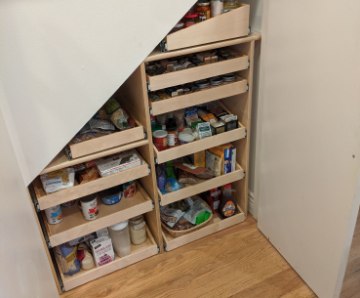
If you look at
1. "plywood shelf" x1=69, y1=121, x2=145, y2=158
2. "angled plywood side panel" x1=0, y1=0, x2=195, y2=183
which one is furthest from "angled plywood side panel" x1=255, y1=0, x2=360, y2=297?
"plywood shelf" x1=69, y1=121, x2=145, y2=158

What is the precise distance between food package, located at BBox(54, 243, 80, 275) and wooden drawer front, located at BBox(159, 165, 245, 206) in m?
0.43

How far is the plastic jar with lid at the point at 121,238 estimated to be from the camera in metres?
1.69

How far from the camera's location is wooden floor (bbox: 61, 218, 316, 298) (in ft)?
5.41

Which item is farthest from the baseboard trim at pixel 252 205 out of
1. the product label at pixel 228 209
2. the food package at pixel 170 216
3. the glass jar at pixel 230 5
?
the glass jar at pixel 230 5

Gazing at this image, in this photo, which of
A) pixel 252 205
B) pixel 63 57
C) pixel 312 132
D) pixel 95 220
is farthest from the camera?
pixel 252 205

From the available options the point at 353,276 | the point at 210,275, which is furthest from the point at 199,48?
the point at 353,276

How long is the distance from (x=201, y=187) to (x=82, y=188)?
548 mm

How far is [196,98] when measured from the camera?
1.54 meters

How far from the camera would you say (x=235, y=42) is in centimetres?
150

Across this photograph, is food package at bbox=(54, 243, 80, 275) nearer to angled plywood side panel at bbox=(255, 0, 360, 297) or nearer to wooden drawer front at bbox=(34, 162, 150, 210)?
wooden drawer front at bbox=(34, 162, 150, 210)

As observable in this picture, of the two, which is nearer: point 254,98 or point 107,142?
point 107,142

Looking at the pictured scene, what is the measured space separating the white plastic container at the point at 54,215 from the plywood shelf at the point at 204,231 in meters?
0.50

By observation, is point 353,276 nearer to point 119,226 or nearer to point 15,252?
point 119,226

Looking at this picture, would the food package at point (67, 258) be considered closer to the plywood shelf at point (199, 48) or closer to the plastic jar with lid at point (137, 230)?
the plastic jar with lid at point (137, 230)
